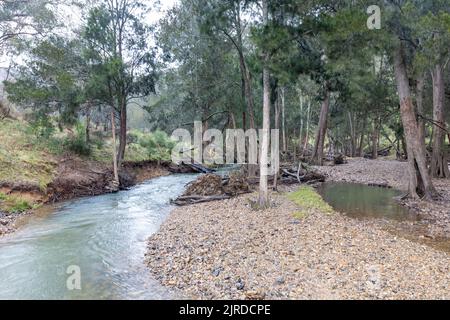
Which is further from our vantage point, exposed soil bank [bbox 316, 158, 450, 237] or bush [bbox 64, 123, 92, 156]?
bush [bbox 64, 123, 92, 156]

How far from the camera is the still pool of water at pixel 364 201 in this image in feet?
35.4

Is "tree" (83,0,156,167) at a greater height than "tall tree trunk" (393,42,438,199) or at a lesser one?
greater

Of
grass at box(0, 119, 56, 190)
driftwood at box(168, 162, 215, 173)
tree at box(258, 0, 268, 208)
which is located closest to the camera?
tree at box(258, 0, 268, 208)

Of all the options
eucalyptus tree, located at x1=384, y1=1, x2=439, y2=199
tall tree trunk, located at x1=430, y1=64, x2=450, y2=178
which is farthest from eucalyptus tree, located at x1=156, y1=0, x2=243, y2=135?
tall tree trunk, located at x1=430, y1=64, x2=450, y2=178

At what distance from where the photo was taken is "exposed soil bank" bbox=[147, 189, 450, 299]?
514 cm

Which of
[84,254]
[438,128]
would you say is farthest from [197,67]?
[84,254]

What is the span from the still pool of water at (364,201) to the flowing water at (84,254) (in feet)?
21.1

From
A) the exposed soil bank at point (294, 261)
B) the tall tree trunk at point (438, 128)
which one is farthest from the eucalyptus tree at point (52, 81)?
the tall tree trunk at point (438, 128)

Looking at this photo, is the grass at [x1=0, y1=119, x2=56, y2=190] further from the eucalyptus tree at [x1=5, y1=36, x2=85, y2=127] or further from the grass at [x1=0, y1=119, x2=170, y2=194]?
the eucalyptus tree at [x1=5, y1=36, x2=85, y2=127]

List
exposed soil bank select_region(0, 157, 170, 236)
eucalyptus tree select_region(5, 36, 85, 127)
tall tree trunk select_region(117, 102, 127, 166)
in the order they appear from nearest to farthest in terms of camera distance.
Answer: exposed soil bank select_region(0, 157, 170, 236) → eucalyptus tree select_region(5, 36, 85, 127) → tall tree trunk select_region(117, 102, 127, 166)

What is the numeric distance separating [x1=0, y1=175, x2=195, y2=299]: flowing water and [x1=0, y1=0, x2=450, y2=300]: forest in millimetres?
72

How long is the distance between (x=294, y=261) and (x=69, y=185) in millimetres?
12790
